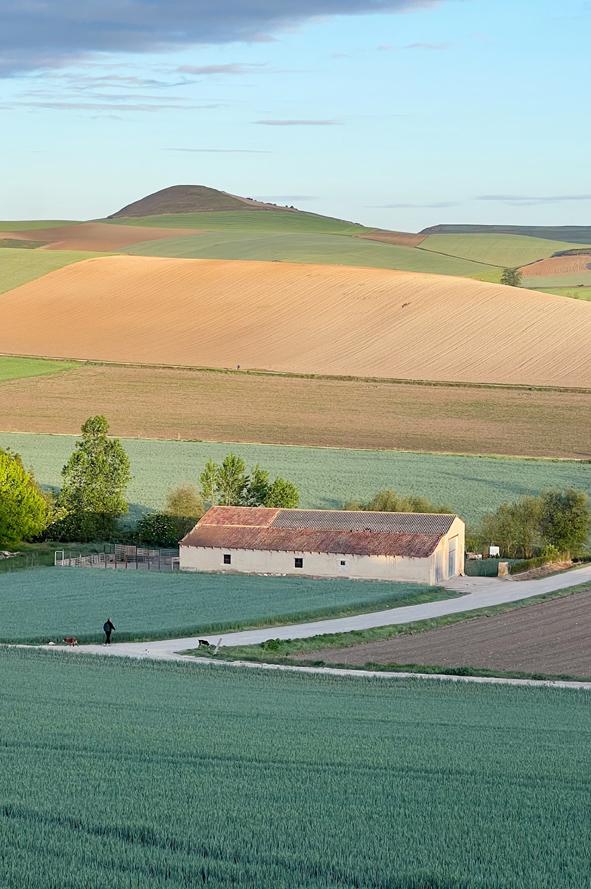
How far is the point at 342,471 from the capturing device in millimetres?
69500

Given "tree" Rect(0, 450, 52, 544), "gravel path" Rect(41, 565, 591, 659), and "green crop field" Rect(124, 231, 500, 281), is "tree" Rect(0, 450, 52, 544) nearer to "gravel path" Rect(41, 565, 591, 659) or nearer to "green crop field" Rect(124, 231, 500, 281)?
"gravel path" Rect(41, 565, 591, 659)

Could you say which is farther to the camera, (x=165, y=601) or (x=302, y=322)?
(x=302, y=322)

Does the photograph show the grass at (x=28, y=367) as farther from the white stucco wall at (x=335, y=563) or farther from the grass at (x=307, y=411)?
the white stucco wall at (x=335, y=563)

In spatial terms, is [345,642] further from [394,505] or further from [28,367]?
[28,367]

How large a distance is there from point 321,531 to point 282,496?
21.1 ft

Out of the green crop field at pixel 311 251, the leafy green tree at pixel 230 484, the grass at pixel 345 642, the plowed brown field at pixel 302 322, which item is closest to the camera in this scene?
the grass at pixel 345 642

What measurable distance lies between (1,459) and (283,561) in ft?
41.0

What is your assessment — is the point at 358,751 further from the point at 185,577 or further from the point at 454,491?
the point at 454,491

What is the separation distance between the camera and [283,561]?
176 ft

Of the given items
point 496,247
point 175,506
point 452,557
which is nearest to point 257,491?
point 175,506

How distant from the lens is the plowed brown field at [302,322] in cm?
10012

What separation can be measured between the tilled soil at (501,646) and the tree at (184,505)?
1981 centimetres

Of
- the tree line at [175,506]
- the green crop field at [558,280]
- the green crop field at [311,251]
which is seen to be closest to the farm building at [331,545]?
the tree line at [175,506]

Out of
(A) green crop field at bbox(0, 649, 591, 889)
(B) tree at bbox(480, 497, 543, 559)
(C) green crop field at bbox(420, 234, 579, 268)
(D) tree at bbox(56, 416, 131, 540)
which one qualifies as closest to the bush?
(D) tree at bbox(56, 416, 131, 540)
